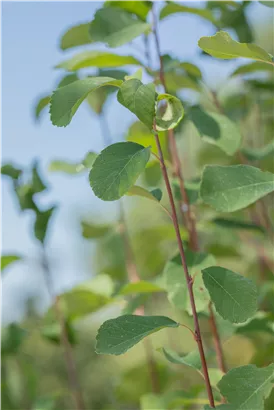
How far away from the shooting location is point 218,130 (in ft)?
3.15

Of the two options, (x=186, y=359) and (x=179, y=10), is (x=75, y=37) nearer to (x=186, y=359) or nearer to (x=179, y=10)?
(x=179, y=10)

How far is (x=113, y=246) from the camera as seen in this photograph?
4.95ft

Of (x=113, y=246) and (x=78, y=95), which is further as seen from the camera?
(x=113, y=246)

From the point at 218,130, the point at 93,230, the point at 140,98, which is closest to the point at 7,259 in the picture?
the point at 93,230

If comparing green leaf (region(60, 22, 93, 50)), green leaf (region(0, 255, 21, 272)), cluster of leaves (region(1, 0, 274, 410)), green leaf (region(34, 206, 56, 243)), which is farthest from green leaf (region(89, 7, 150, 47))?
green leaf (region(0, 255, 21, 272))

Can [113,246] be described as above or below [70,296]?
below

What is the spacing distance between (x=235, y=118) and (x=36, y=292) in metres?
2.71

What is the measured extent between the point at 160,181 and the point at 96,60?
42cm

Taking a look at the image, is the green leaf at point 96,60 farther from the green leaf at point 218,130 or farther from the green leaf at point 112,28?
the green leaf at point 218,130

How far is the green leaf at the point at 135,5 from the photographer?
3.07 ft

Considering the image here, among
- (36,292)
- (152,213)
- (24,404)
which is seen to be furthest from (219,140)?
(36,292)

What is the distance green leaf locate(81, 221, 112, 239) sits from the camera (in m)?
1.29

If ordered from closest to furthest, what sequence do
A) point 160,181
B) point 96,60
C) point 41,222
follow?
point 96,60 → point 41,222 → point 160,181

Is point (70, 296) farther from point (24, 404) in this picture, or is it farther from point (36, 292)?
point (36, 292)
